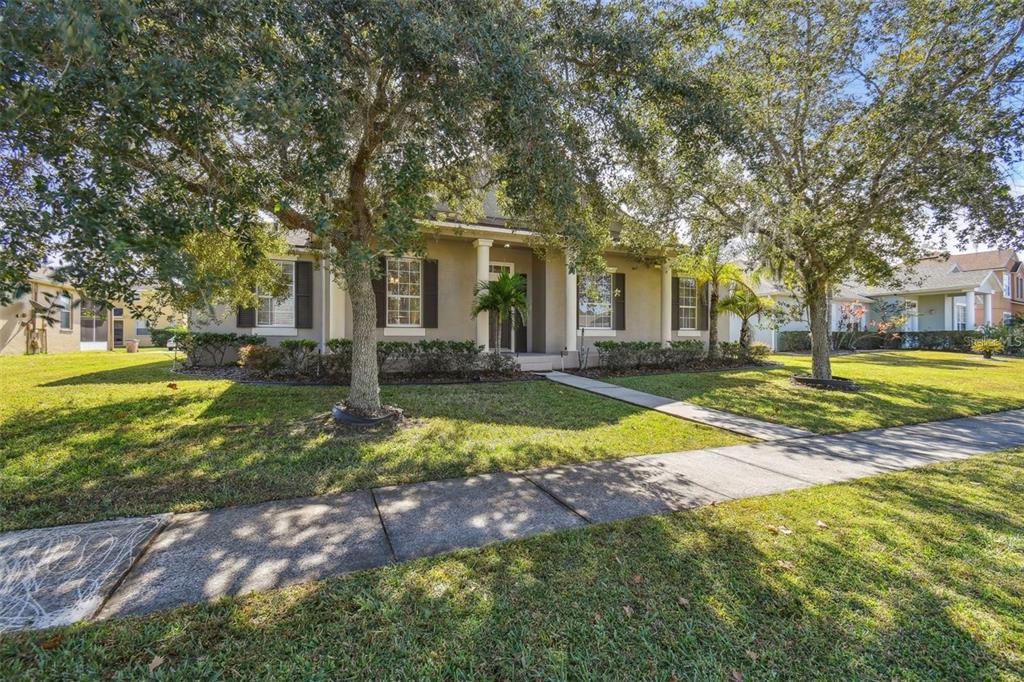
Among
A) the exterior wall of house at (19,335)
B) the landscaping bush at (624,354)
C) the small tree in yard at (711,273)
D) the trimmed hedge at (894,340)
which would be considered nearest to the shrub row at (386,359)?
the landscaping bush at (624,354)

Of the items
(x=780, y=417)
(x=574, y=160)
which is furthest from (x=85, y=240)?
(x=780, y=417)

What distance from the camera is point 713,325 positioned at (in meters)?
15.0

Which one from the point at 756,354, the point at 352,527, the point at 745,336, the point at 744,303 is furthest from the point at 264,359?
the point at 756,354

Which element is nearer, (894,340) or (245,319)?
(245,319)

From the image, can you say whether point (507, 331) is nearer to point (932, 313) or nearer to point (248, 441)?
point (248, 441)

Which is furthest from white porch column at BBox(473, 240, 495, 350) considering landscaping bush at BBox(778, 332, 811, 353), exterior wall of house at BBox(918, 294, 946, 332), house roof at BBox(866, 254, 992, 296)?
Answer: exterior wall of house at BBox(918, 294, 946, 332)

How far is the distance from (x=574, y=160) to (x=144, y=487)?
19.1 ft

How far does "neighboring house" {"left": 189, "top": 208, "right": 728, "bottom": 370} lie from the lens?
11789mm

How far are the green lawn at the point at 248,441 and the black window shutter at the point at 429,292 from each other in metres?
3.21

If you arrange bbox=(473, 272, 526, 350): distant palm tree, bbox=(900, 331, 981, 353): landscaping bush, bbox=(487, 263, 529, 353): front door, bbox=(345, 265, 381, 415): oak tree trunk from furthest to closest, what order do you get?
1. bbox=(900, 331, 981, 353): landscaping bush
2. bbox=(487, 263, 529, 353): front door
3. bbox=(473, 272, 526, 350): distant palm tree
4. bbox=(345, 265, 381, 415): oak tree trunk

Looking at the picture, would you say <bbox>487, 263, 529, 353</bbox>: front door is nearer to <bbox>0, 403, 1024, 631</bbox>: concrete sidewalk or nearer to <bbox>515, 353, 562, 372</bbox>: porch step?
<bbox>515, 353, 562, 372</bbox>: porch step

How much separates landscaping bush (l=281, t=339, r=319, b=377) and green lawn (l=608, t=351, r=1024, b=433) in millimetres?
7241

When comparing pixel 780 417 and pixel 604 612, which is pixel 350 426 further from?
pixel 780 417

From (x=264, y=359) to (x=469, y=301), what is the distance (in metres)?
5.38
